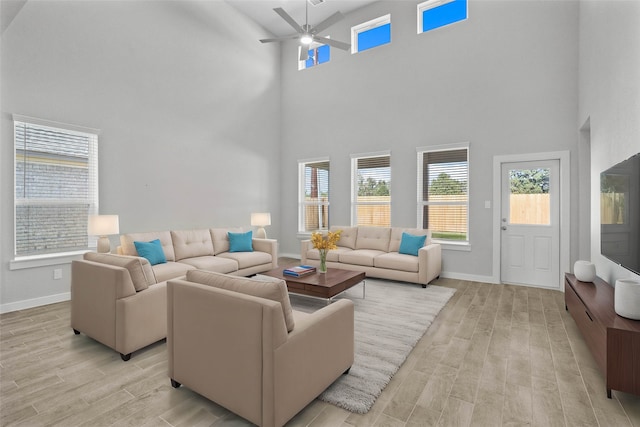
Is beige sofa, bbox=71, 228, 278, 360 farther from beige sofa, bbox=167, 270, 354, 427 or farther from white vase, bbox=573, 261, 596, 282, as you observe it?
white vase, bbox=573, 261, 596, 282

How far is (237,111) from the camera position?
20.9ft

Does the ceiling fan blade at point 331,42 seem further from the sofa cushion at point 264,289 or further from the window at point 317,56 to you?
the sofa cushion at point 264,289

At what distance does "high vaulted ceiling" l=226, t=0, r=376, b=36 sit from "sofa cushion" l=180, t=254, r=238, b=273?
16.6ft

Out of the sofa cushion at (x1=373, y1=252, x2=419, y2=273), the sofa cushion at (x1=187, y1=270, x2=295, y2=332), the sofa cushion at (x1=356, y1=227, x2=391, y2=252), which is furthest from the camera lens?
the sofa cushion at (x1=356, y1=227, x2=391, y2=252)

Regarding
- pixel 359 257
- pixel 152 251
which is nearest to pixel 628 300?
pixel 359 257

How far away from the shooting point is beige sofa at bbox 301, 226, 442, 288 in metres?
4.71

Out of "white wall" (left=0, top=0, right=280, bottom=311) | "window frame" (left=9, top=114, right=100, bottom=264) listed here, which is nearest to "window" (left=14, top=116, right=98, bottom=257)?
"window frame" (left=9, top=114, right=100, bottom=264)

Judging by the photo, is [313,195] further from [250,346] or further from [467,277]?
[250,346]

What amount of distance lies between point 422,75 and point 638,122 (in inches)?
148

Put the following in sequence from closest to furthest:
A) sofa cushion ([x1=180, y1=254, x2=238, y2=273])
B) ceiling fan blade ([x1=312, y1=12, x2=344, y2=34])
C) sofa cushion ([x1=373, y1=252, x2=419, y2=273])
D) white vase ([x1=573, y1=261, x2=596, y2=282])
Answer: white vase ([x1=573, y1=261, x2=596, y2=282]), ceiling fan blade ([x1=312, y1=12, x2=344, y2=34]), sofa cushion ([x1=180, y1=254, x2=238, y2=273]), sofa cushion ([x1=373, y1=252, x2=419, y2=273])

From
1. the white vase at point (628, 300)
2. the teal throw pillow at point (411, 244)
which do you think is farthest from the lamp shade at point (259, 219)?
the white vase at point (628, 300)

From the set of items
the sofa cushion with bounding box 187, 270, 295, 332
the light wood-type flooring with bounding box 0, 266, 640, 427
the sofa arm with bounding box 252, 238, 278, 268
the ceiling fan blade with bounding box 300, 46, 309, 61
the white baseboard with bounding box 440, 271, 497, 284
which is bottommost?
the light wood-type flooring with bounding box 0, 266, 640, 427

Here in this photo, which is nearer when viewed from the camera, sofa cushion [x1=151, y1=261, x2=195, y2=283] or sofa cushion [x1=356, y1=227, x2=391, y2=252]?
sofa cushion [x1=151, y1=261, x2=195, y2=283]

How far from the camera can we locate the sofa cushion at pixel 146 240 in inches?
162
